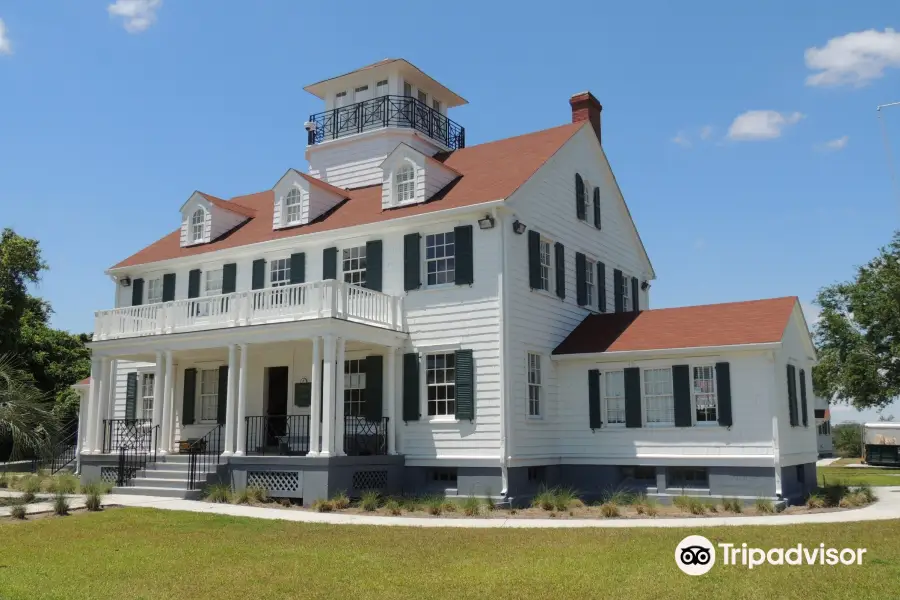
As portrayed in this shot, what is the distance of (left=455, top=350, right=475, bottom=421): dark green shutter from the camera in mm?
20031

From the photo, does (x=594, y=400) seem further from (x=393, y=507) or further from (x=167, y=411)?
(x=167, y=411)

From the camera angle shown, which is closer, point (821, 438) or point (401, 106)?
point (401, 106)

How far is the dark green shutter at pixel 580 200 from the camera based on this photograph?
24.4 meters

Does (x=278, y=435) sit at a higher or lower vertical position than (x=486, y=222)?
lower

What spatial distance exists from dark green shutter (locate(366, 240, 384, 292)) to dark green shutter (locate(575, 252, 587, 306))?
19.0ft

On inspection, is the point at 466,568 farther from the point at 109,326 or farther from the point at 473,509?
the point at 109,326

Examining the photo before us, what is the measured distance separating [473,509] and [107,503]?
788 cm

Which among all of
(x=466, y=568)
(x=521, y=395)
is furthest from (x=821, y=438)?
(x=466, y=568)

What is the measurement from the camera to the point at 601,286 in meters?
25.4

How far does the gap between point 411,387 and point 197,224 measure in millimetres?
10109

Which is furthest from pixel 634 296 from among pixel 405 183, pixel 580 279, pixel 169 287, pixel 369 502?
pixel 169 287

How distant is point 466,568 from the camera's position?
34.7 feet

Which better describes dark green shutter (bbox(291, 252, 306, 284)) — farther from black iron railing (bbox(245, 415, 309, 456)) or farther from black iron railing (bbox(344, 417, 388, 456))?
black iron railing (bbox(344, 417, 388, 456))


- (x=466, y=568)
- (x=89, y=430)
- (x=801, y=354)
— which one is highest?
(x=801, y=354)
